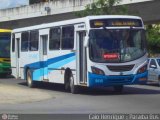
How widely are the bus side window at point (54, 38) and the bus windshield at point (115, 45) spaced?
10.5 ft

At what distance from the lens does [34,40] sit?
2822cm

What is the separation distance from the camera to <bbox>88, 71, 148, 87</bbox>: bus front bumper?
22.0m

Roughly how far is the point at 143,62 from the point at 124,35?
4.39 feet

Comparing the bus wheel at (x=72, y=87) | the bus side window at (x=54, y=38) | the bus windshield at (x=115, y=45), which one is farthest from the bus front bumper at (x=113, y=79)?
the bus side window at (x=54, y=38)

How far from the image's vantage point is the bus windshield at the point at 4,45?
37.4 m

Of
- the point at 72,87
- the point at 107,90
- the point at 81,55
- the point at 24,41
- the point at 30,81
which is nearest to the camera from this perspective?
the point at 81,55

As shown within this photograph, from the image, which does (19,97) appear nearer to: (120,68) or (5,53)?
(120,68)

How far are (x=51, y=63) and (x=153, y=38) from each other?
26906 millimetres

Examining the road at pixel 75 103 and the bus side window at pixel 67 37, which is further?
the bus side window at pixel 67 37

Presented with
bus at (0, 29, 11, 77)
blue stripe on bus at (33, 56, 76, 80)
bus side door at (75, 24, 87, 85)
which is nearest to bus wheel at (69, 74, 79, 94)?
bus side door at (75, 24, 87, 85)

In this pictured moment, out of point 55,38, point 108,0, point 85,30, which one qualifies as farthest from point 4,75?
point 85,30

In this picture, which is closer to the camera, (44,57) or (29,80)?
(44,57)

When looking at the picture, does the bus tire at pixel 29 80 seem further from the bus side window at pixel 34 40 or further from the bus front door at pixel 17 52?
the bus front door at pixel 17 52

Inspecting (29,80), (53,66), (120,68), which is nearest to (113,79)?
(120,68)
